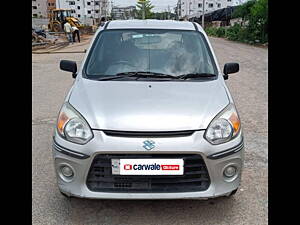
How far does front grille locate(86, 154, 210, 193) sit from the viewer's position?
254 cm

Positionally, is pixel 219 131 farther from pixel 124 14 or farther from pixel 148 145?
pixel 124 14

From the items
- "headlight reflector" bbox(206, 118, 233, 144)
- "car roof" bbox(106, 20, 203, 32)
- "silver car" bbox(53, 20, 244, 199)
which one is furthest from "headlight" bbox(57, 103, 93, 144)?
"car roof" bbox(106, 20, 203, 32)

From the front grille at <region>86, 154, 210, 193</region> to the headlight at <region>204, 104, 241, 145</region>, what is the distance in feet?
0.69

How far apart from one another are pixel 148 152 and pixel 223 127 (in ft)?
2.27

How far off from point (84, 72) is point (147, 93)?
93cm

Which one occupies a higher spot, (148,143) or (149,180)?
(148,143)

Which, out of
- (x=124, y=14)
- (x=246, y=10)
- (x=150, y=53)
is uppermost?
(x=124, y=14)

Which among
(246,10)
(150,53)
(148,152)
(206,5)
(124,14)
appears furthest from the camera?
(206,5)

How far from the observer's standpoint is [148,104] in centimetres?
274

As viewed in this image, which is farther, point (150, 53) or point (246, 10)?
point (246, 10)

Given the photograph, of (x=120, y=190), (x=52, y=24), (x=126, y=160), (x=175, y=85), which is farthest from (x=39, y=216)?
(x=52, y=24)

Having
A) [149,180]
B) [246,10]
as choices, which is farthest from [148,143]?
[246,10]
